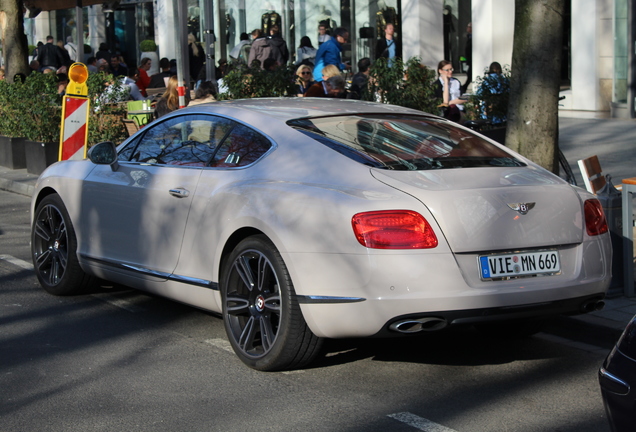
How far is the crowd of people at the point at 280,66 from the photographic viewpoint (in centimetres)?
1319

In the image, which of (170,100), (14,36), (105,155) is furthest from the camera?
(14,36)

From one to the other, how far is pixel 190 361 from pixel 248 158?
1.23 meters

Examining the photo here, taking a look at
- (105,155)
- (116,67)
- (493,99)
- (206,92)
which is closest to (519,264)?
(105,155)

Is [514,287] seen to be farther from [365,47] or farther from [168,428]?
[365,47]

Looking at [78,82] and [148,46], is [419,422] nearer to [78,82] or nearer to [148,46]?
[78,82]

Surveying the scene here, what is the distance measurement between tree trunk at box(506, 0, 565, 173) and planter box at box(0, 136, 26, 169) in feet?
31.9

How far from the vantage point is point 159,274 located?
6.20 metres

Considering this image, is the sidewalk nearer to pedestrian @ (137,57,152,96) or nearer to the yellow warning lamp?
the yellow warning lamp

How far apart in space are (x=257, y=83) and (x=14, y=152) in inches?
201

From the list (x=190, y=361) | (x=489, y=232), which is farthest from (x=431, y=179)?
(x=190, y=361)

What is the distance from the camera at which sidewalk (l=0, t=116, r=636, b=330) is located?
1346 centimetres

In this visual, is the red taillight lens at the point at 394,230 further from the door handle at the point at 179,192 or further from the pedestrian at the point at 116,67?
the pedestrian at the point at 116,67

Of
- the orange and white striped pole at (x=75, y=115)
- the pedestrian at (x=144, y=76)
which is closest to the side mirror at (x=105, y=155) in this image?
the orange and white striped pole at (x=75, y=115)

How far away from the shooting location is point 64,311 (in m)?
6.93
